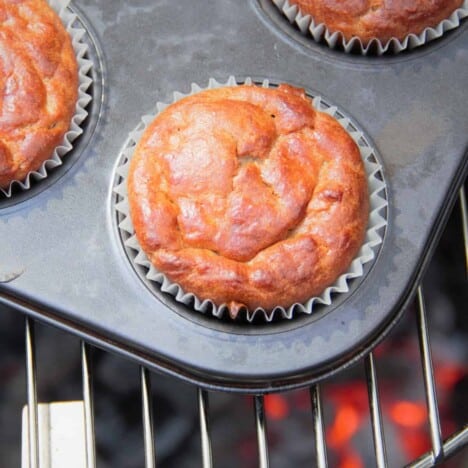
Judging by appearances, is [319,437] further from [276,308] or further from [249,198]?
[249,198]

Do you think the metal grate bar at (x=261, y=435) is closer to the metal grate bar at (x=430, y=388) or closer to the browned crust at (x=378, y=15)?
the metal grate bar at (x=430, y=388)

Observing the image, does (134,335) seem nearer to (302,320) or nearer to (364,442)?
(302,320)

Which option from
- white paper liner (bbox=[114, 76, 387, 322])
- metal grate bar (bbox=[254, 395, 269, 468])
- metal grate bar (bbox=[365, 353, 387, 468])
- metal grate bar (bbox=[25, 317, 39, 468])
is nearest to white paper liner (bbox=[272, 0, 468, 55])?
white paper liner (bbox=[114, 76, 387, 322])

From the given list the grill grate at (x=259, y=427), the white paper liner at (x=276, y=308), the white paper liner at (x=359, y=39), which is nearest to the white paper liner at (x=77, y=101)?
the white paper liner at (x=276, y=308)

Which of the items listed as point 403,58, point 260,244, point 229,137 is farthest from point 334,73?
point 260,244

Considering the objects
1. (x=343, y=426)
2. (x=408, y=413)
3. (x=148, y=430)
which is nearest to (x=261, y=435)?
(x=148, y=430)

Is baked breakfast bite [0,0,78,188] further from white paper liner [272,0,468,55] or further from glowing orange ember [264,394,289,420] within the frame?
glowing orange ember [264,394,289,420]
